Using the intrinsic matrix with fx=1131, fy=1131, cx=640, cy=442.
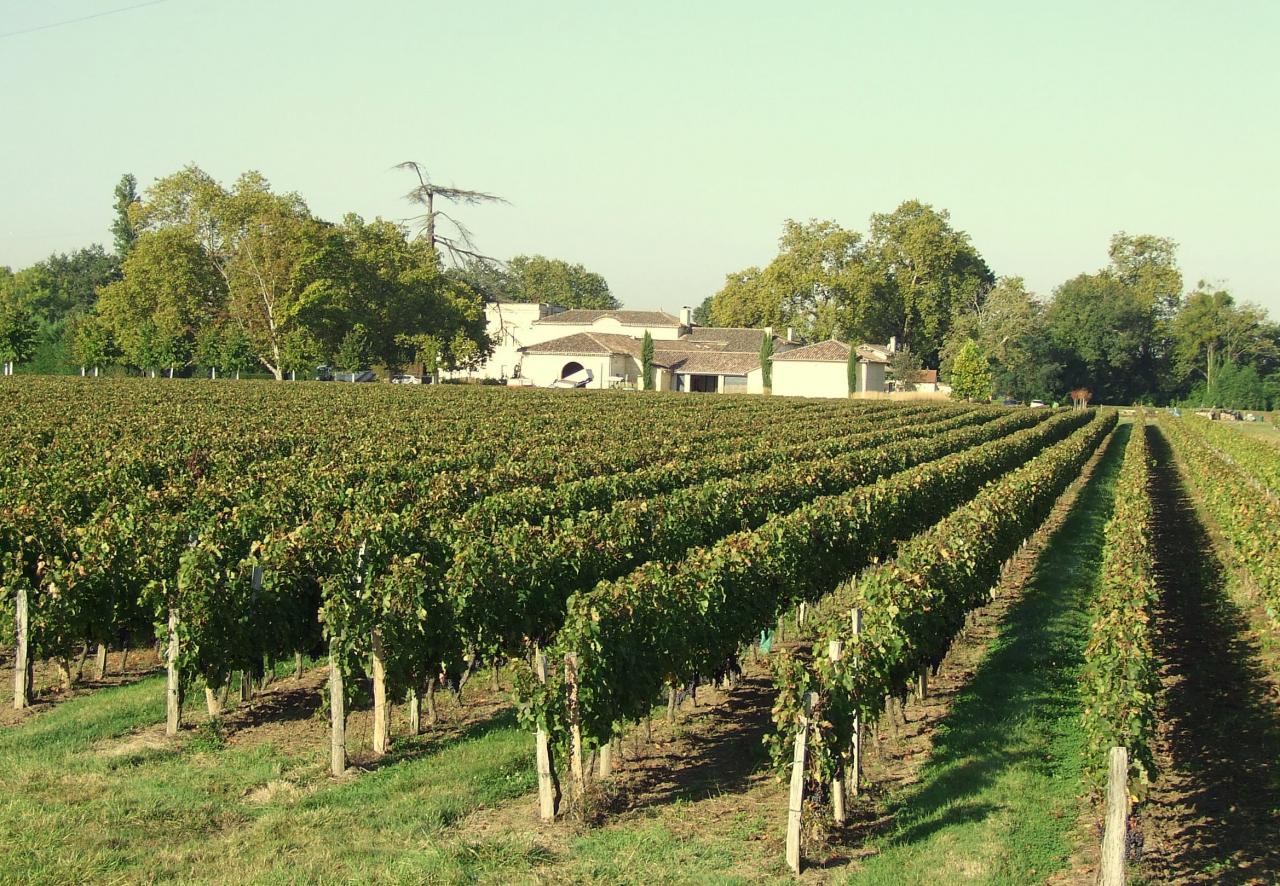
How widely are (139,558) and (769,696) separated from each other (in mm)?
6332

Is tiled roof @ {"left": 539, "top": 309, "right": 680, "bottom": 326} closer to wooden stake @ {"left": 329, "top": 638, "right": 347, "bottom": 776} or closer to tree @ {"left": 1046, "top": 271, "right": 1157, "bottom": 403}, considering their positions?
tree @ {"left": 1046, "top": 271, "right": 1157, "bottom": 403}

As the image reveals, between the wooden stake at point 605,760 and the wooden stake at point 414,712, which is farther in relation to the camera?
the wooden stake at point 414,712

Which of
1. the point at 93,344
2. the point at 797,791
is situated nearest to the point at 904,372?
the point at 93,344

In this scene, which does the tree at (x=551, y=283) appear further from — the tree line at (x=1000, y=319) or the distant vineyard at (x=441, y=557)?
the distant vineyard at (x=441, y=557)

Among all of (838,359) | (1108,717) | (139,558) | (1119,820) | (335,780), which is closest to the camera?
(1119,820)

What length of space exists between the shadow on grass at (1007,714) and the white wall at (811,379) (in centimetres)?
7513

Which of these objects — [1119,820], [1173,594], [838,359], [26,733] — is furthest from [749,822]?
[838,359]

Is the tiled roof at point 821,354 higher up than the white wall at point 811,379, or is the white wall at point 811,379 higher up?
the tiled roof at point 821,354

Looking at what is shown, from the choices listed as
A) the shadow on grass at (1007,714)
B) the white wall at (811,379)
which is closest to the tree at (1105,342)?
the white wall at (811,379)

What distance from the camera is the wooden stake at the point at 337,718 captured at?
8914 mm

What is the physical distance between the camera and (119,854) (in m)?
7.23

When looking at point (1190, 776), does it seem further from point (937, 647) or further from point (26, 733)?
point (26, 733)

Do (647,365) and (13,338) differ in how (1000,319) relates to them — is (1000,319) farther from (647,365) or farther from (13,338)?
(13,338)

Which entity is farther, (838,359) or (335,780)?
(838,359)
